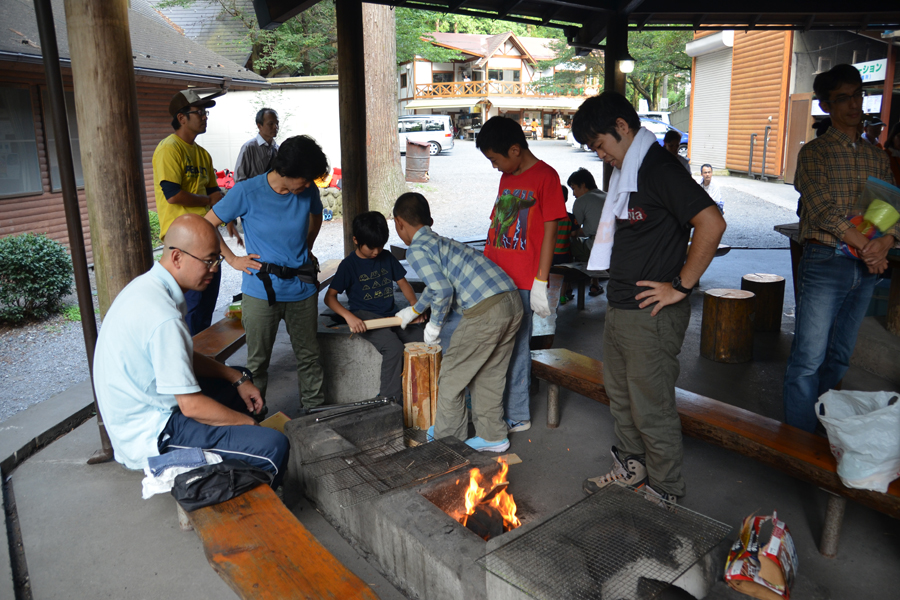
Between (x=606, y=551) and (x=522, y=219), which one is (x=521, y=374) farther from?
(x=606, y=551)

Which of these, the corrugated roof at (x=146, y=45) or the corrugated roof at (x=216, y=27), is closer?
the corrugated roof at (x=146, y=45)

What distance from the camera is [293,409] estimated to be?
14.9 feet

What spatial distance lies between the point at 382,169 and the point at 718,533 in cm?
1336

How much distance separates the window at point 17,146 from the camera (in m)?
9.80

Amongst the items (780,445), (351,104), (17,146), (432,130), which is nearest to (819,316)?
(780,445)

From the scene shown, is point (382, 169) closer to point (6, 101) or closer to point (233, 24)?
point (6, 101)

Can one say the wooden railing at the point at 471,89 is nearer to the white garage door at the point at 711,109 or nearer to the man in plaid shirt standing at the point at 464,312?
the white garage door at the point at 711,109

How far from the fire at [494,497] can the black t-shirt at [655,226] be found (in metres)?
1.01

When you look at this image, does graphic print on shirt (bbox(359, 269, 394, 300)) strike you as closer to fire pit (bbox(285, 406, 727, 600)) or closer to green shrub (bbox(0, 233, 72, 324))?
fire pit (bbox(285, 406, 727, 600))

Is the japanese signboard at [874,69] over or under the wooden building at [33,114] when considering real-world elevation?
over

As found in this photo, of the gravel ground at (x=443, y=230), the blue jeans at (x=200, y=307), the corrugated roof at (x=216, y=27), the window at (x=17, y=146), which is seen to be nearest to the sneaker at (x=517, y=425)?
the blue jeans at (x=200, y=307)

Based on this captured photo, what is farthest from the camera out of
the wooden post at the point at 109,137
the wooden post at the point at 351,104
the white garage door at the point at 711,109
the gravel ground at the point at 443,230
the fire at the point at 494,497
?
the white garage door at the point at 711,109

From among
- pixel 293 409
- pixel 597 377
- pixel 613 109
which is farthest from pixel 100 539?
pixel 613 109

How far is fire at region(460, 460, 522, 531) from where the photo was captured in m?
2.96
